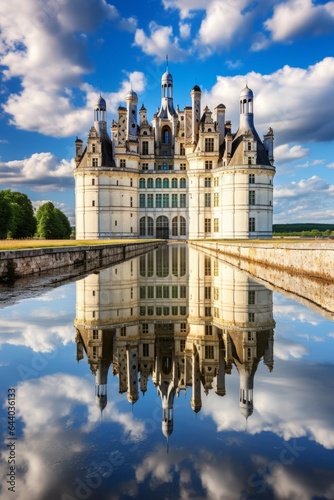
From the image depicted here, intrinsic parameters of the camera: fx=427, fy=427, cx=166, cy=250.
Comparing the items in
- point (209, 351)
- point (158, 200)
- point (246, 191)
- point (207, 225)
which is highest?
point (246, 191)

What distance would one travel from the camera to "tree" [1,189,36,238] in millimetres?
83062

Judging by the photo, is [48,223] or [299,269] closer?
[299,269]

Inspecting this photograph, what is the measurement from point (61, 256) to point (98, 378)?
17405mm

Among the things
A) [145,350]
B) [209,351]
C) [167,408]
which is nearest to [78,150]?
[145,350]

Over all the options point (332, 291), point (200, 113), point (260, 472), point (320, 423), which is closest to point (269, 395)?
point (320, 423)

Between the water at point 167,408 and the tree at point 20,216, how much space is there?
78.8 metres

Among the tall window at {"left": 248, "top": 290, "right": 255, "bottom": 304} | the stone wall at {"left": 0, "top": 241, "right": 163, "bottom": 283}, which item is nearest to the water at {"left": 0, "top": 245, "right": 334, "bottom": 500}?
the tall window at {"left": 248, "top": 290, "right": 255, "bottom": 304}

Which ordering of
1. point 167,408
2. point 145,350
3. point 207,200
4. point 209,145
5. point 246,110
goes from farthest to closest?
1. point 207,200
2. point 209,145
3. point 246,110
4. point 145,350
5. point 167,408

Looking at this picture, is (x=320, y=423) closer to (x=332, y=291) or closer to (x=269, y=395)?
(x=269, y=395)

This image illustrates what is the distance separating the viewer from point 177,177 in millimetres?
75688

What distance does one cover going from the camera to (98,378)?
16.6 feet

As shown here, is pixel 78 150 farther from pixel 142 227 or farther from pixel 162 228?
pixel 162 228

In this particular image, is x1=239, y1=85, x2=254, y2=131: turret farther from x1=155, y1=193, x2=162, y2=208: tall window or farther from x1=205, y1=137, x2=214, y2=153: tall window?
x1=155, y1=193, x2=162, y2=208: tall window

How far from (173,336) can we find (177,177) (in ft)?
228
